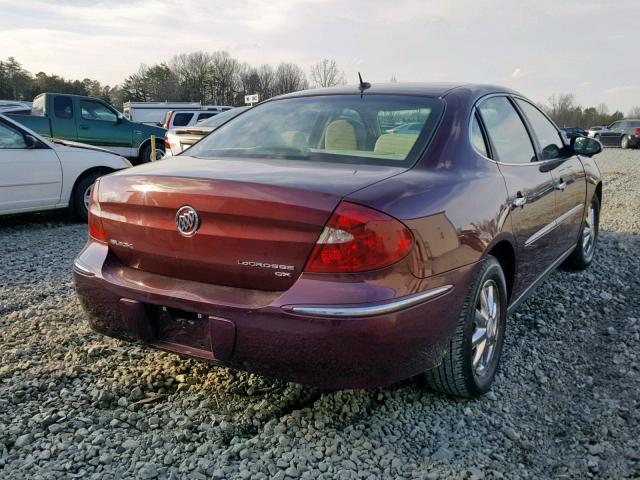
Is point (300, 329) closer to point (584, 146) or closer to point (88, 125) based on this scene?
point (584, 146)

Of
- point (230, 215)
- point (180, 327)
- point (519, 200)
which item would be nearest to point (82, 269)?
point (180, 327)

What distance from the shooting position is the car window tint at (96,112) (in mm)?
11836

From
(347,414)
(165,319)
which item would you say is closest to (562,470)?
(347,414)

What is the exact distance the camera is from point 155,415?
101 inches

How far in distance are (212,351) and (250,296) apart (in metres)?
0.30

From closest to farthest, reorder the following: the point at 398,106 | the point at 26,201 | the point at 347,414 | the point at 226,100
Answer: the point at 347,414 < the point at 398,106 < the point at 26,201 < the point at 226,100

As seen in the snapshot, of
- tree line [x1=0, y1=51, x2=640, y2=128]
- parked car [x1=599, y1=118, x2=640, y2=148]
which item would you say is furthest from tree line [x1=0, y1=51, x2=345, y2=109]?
parked car [x1=599, y1=118, x2=640, y2=148]

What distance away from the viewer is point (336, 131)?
301 centimetres

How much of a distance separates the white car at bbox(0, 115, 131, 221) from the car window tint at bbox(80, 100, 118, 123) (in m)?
4.91

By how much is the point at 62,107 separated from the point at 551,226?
35.6 ft

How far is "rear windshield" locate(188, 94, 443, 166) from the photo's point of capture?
2.71 metres

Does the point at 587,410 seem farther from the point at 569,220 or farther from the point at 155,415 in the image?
the point at 155,415

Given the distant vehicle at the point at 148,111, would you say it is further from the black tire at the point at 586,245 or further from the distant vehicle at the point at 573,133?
the black tire at the point at 586,245

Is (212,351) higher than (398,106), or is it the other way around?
(398,106)
